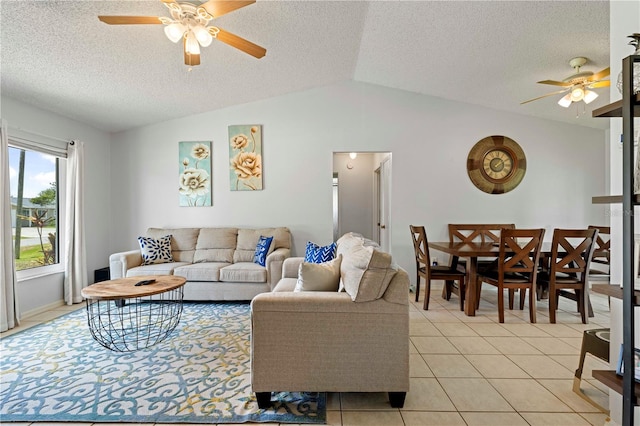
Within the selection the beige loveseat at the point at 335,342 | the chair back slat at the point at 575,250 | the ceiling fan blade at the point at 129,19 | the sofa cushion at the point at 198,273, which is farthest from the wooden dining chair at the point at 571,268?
the ceiling fan blade at the point at 129,19

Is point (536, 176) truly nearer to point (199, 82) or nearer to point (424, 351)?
point (424, 351)

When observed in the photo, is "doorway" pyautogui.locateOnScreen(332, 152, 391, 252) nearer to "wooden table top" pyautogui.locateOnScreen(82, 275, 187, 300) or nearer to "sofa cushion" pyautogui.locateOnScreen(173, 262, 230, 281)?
"sofa cushion" pyautogui.locateOnScreen(173, 262, 230, 281)

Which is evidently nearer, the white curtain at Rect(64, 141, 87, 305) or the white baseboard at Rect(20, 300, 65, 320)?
the white baseboard at Rect(20, 300, 65, 320)

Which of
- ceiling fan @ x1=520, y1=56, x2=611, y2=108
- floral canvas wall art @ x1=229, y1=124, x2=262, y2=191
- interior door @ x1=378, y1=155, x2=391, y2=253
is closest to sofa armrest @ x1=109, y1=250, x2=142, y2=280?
floral canvas wall art @ x1=229, y1=124, x2=262, y2=191

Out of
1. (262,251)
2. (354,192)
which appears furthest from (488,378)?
(354,192)

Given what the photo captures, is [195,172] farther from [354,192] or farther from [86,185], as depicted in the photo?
[354,192]

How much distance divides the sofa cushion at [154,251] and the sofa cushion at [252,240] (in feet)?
3.04

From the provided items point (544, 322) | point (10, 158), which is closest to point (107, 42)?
point (10, 158)

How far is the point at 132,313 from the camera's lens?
359 cm

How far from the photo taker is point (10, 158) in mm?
3428

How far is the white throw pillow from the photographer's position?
208cm

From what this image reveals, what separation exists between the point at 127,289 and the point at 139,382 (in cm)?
81

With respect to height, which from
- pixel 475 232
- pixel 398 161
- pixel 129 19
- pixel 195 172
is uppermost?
pixel 129 19

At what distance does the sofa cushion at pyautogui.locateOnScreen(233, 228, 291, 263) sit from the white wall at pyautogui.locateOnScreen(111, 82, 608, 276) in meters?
0.26
